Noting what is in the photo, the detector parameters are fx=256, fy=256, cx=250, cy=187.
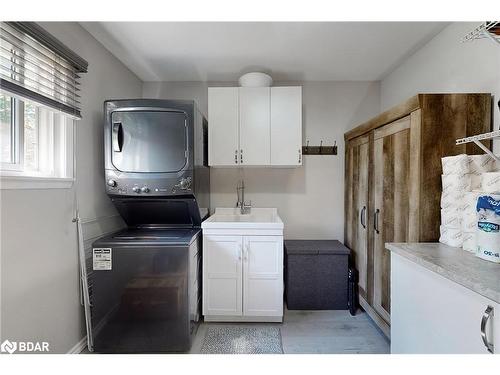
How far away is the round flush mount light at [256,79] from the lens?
105 inches

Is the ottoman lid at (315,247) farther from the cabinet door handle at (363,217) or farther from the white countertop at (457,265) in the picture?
the white countertop at (457,265)

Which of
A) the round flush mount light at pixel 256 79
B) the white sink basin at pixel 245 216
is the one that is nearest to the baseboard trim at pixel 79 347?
the white sink basin at pixel 245 216

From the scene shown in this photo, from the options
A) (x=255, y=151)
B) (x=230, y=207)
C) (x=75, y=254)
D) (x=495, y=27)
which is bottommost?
(x=75, y=254)

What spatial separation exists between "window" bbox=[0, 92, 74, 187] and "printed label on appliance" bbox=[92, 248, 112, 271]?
1.85 ft

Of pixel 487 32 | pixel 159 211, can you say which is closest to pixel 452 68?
pixel 487 32

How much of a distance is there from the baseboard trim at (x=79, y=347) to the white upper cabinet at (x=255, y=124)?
5.94 ft

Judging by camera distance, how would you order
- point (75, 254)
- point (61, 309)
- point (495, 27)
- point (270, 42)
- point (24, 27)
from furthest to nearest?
point (270, 42)
point (75, 254)
point (61, 309)
point (24, 27)
point (495, 27)

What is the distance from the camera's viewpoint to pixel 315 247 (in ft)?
8.84

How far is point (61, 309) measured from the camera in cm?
174

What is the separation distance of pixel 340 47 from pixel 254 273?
2151 millimetres

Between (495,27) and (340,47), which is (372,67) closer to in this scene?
(340,47)

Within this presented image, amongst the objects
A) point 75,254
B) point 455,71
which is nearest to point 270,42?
point 455,71

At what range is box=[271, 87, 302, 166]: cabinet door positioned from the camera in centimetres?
264

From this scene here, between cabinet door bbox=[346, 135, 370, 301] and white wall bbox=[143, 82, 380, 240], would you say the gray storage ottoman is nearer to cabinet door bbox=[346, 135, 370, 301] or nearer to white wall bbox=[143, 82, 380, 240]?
cabinet door bbox=[346, 135, 370, 301]
